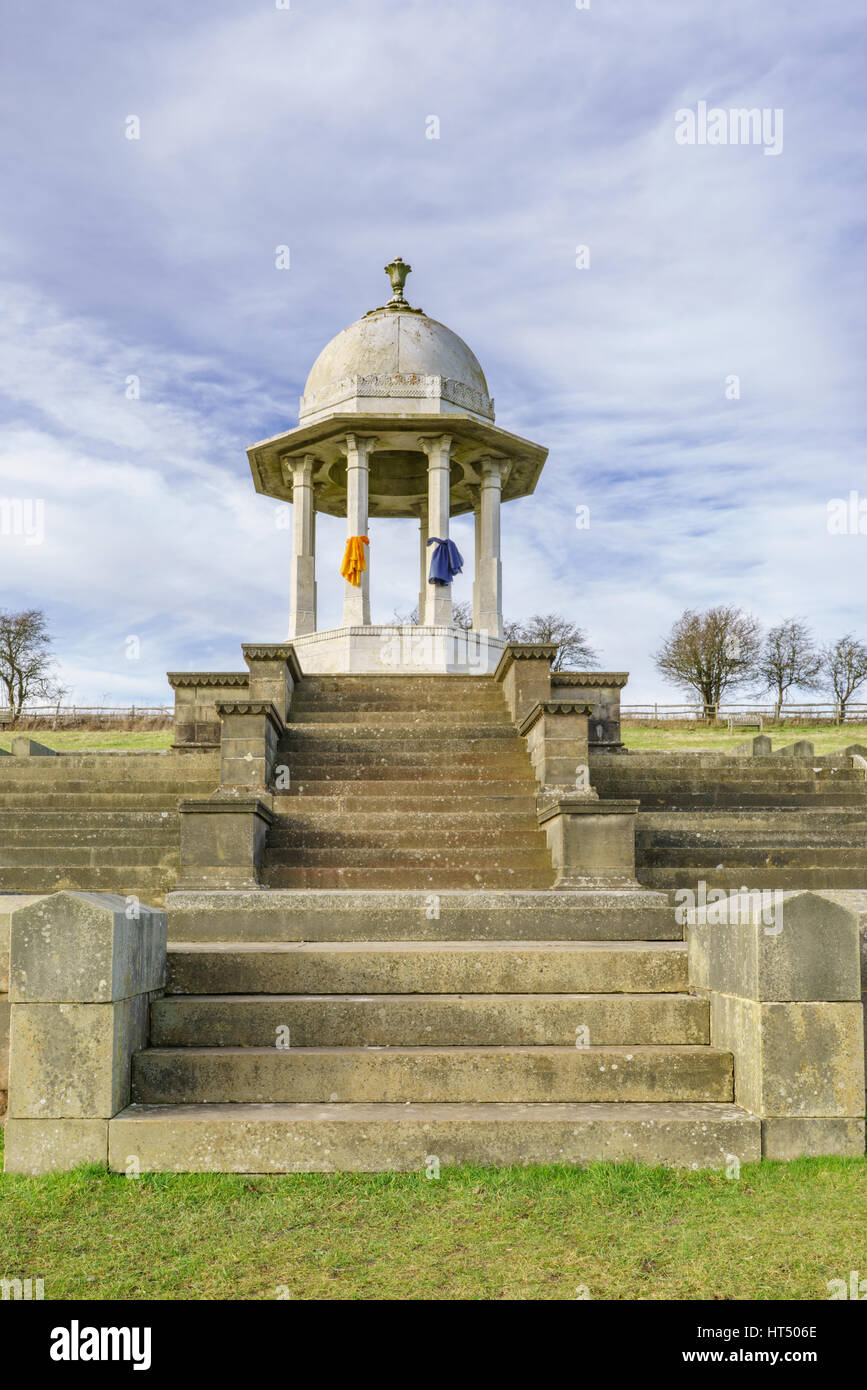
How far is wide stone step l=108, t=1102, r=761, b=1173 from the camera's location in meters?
4.73

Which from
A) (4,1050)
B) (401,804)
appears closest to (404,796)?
(401,804)

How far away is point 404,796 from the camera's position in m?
11.5

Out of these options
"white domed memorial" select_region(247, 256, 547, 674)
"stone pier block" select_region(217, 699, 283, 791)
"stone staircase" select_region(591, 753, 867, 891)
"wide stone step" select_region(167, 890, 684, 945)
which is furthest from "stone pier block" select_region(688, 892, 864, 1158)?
"white domed memorial" select_region(247, 256, 547, 674)

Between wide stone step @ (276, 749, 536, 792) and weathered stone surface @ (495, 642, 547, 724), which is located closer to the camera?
wide stone step @ (276, 749, 536, 792)

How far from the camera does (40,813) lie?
38.4 feet

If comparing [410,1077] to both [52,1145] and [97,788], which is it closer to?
[52,1145]

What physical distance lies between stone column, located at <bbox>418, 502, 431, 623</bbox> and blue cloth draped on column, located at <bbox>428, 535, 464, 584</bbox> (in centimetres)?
83

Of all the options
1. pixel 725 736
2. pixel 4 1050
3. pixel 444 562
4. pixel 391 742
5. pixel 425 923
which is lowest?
pixel 4 1050

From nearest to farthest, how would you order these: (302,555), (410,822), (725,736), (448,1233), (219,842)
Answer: (448,1233) → (219,842) → (410,822) → (302,555) → (725,736)

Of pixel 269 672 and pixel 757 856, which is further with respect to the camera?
pixel 269 672

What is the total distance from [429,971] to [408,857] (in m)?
4.48

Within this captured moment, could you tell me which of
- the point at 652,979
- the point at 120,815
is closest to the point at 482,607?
the point at 120,815

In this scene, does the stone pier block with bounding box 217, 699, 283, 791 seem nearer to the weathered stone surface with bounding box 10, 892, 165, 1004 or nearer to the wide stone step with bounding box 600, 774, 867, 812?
the wide stone step with bounding box 600, 774, 867, 812

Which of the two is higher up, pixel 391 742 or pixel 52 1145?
pixel 391 742
